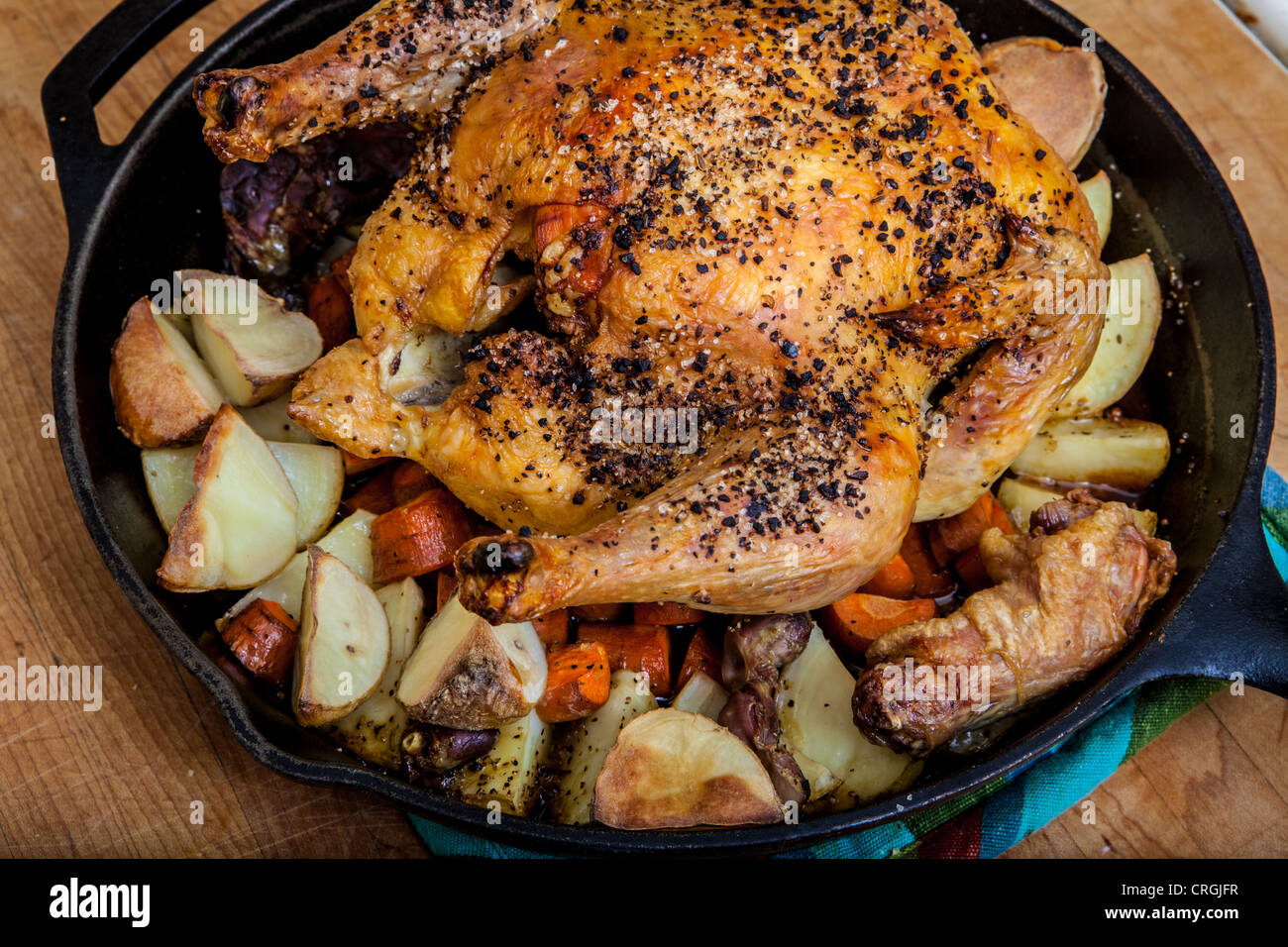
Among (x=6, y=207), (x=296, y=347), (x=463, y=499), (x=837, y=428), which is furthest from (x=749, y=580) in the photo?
(x=6, y=207)

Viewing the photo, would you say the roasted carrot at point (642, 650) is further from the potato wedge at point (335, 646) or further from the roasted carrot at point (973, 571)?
the roasted carrot at point (973, 571)

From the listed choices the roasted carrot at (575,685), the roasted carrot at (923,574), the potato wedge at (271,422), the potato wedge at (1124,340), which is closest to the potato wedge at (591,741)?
the roasted carrot at (575,685)

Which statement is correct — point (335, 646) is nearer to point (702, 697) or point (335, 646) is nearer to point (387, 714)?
point (387, 714)

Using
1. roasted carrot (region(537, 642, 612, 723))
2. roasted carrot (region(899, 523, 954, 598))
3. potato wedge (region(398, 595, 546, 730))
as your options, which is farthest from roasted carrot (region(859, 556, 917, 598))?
potato wedge (region(398, 595, 546, 730))

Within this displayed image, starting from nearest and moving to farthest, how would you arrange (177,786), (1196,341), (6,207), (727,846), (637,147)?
(727,846)
(637,147)
(177,786)
(1196,341)
(6,207)

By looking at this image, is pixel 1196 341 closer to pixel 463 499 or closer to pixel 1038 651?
pixel 1038 651

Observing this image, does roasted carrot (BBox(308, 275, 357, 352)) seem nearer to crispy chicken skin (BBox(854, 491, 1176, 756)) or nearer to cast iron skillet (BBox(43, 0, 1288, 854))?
cast iron skillet (BBox(43, 0, 1288, 854))

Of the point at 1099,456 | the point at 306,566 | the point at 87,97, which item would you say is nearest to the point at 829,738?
the point at 1099,456
